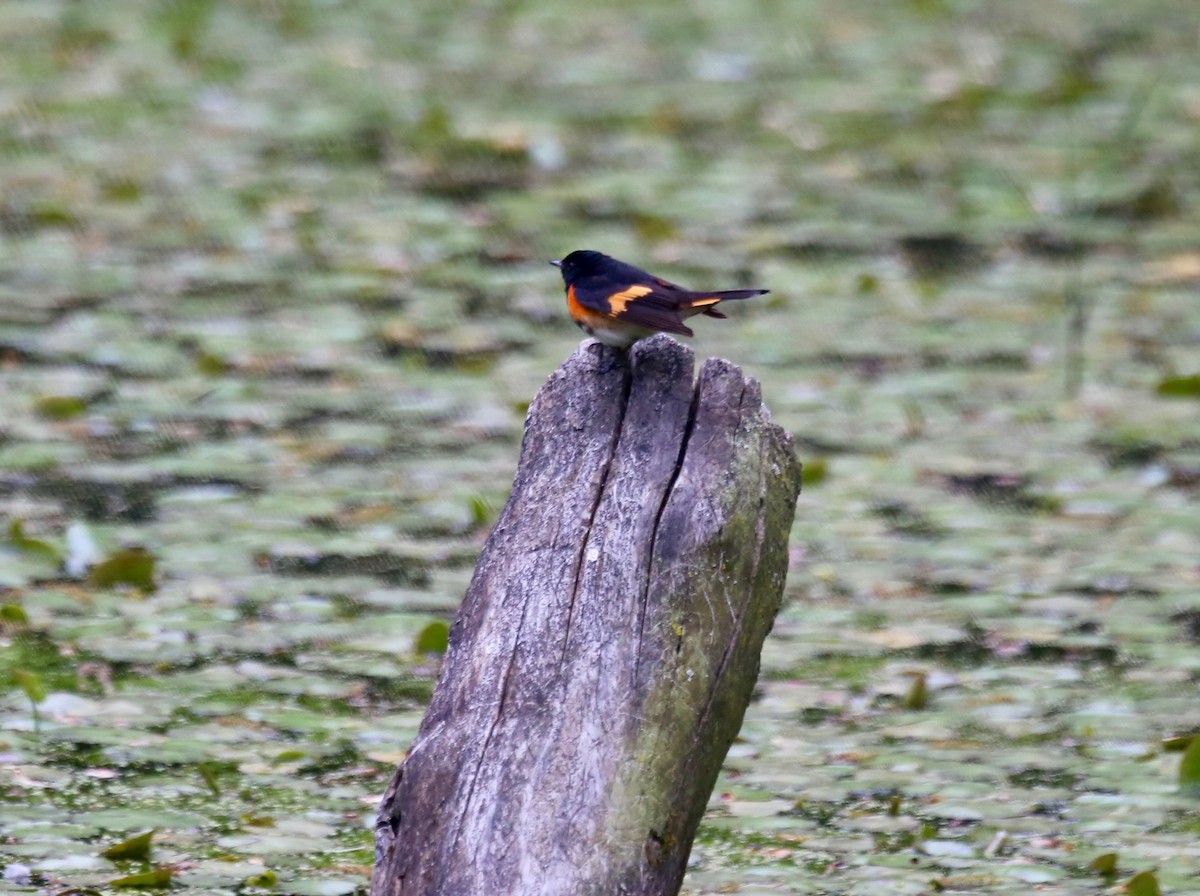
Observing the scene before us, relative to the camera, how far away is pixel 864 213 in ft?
25.4

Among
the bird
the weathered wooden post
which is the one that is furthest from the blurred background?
the bird

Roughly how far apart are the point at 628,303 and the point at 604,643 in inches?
20.8

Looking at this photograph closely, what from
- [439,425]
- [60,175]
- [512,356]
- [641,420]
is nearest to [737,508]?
[641,420]

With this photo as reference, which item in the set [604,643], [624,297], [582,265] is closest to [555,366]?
[582,265]

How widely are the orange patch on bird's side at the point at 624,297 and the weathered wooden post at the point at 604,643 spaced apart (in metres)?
0.07

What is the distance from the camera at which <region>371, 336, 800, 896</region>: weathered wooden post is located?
282cm

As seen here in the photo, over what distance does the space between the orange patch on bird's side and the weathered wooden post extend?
0.22 ft

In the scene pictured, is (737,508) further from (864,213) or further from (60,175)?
(60,175)

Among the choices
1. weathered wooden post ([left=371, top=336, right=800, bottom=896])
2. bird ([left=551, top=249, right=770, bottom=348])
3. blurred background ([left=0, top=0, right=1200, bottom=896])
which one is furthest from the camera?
blurred background ([left=0, top=0, right=1200, bottom=896])

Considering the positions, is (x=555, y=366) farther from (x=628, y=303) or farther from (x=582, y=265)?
(x=628, y=303)

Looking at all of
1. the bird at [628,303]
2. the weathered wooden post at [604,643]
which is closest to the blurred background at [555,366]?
the weathered wooden post at [604,643]

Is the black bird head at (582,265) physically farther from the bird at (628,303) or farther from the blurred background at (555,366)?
the blurred background at (555,366)

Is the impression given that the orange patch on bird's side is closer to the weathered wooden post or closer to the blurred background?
the weathered wooden post

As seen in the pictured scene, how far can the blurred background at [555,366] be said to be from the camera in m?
3.76
